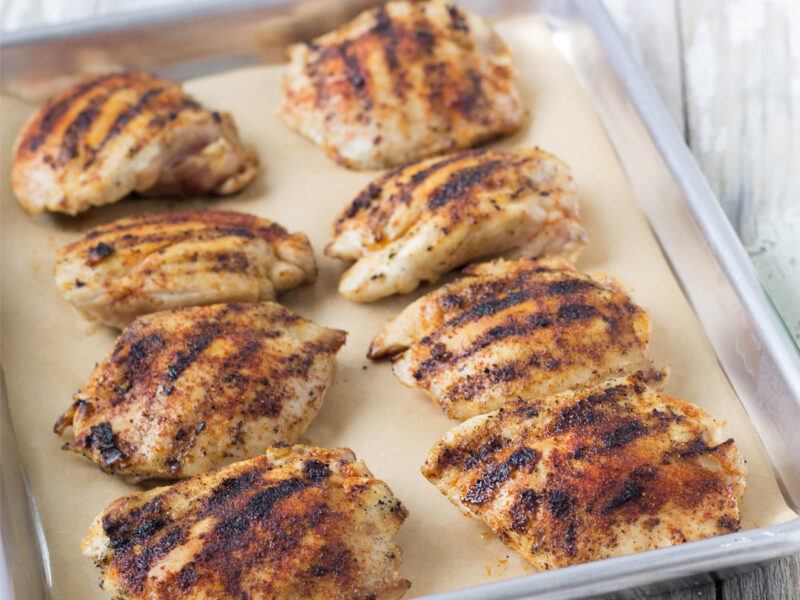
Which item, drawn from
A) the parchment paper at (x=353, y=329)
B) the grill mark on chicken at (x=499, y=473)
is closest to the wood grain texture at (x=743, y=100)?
the parchment paper at (x=353, y=329)

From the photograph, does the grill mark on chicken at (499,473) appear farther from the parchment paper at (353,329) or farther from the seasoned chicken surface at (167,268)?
the seasoned chicken surface at (167,268)

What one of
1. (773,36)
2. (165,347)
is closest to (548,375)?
(165,347)

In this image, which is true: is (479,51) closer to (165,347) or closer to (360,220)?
(360,220)

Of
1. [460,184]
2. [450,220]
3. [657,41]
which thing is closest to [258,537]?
[450,220]

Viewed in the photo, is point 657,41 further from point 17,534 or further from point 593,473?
point 17,534

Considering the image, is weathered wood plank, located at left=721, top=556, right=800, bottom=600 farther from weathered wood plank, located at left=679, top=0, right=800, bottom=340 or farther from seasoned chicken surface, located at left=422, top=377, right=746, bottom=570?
weathered wood plank, located at left=679, top=0, right=800, bottom=340

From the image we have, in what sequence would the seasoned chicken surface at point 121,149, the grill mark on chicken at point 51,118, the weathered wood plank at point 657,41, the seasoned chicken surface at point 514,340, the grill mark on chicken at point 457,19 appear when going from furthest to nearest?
the weathered wood plank at point 657,41 → the grill mark on chicken at point 457,19 → the grill mark on chicken at point 51,118 → the seasoned chicken surface at point 121,149 → the seasoned chicken surface at point 514,340
